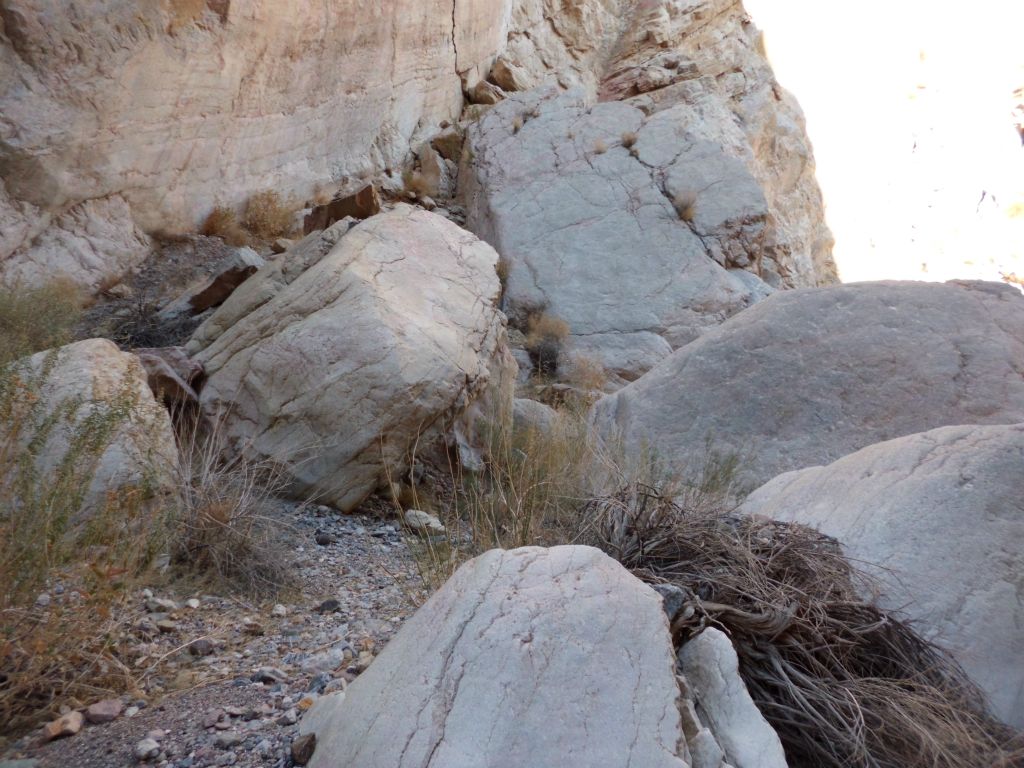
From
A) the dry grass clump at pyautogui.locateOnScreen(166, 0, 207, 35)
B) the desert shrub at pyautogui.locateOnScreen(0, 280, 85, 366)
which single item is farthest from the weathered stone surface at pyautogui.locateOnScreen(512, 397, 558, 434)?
the dry grass clump at pyautogui.locateOnScreen(166, 0, 207, 35)

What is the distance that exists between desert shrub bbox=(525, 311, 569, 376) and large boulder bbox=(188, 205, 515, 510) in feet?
9.75

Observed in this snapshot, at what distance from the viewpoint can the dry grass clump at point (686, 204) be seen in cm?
1009

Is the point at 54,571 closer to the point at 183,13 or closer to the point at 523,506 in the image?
the point at 523,506

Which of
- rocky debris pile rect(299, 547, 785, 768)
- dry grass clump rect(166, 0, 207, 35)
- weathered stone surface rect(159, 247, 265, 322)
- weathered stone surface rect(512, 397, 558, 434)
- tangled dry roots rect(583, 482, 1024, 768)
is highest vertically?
dry grass clump rect(166, 0, 207, 35)

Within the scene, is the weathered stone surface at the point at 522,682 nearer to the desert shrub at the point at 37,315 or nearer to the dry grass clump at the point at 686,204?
the desert shrub at the point at 37,315

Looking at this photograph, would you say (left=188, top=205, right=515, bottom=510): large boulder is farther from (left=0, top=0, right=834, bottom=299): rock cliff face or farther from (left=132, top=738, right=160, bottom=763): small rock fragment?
(left=0, top=0, right=834, bottom=299): rock cliff face

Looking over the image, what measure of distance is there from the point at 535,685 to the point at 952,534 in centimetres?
176

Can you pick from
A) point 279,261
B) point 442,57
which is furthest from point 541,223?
point 279,261

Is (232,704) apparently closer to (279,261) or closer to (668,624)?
(668,624)

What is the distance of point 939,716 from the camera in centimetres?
247

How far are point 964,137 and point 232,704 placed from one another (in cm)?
2803

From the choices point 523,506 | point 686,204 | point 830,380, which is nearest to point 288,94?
point 686,204

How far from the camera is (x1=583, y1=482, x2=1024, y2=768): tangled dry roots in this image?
2.36 meters

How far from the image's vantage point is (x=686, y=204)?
1019 cm
